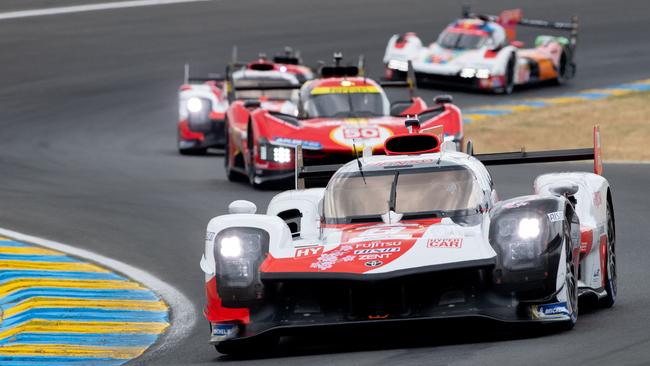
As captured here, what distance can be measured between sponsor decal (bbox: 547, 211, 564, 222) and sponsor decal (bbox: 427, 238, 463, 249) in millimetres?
567

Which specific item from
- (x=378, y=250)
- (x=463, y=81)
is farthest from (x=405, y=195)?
(x=463, y=81)

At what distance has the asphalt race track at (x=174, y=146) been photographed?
9.70m

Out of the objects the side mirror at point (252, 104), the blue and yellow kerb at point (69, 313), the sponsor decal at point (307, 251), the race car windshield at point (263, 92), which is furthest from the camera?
the race car windshield at point (263, 92)

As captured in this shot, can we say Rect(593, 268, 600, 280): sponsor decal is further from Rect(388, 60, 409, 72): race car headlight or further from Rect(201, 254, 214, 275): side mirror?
Rect(388, 60, 409, 72): race car headlight

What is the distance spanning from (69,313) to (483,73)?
69.5 ft

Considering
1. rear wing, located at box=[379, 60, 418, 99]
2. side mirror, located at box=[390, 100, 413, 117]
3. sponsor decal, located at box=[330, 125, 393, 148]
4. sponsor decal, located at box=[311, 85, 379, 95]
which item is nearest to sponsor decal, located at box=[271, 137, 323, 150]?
sponsor decal, located at box=[330, 125, 393, 148]

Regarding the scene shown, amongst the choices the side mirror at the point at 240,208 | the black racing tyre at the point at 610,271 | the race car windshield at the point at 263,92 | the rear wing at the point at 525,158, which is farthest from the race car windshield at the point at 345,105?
the side mirror at the point at 240,208

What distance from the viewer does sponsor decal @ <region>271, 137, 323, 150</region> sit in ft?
64.3

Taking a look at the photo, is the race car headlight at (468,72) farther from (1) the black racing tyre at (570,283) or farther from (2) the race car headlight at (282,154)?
(1) the black racing tyre at (570,283)

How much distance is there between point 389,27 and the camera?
3959 centimetres

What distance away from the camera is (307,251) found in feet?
32.6

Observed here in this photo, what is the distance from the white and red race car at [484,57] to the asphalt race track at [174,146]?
16.3 inches

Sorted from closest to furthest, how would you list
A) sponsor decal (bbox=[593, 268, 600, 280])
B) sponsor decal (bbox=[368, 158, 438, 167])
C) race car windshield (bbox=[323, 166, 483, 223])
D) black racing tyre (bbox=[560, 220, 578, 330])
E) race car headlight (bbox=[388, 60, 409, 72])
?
black racing tyre (bbox=[560, 220, 578, 330]), race car windshield (bbox=[323, 166, 483, 223]), sponsor decal (bbox=[593, 268, 600, 280]), sponsor decal (bbox=[368, 158, 438, 167]), race car headlight (bbox=[388, 60, 409, 72])

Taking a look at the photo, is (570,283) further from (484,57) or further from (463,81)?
(463,81)
